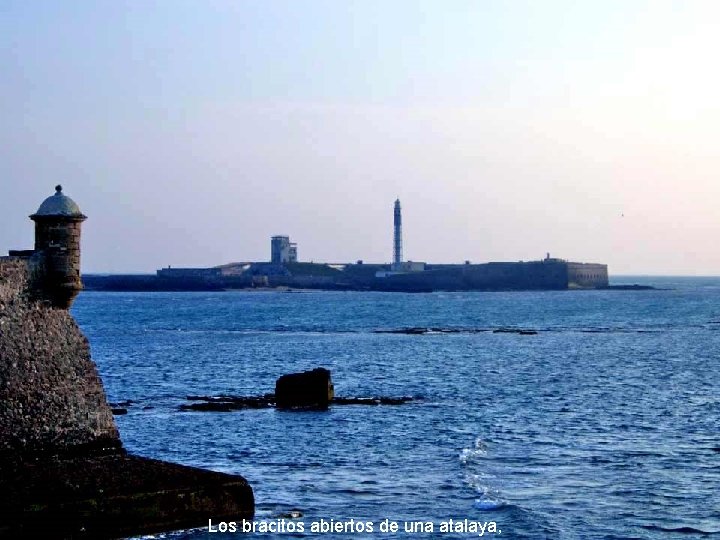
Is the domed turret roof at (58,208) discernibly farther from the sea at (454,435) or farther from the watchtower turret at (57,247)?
the sea at (454,435)

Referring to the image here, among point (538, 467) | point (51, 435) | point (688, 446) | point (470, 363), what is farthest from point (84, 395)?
point (470, 363)

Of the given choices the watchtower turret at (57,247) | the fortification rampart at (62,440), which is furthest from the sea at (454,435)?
the watchtower turret at (57,247)

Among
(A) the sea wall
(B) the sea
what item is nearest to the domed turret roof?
(A) the sea wall

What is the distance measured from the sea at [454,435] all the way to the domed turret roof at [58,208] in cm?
623

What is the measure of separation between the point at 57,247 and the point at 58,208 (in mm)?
722

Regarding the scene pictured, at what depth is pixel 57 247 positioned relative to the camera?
68.1 ft

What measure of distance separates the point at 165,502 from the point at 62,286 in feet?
15.6

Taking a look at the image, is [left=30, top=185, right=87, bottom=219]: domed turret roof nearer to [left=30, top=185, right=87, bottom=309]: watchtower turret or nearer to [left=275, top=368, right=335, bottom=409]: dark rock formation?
[left=30, top=185, right=87, bottom=309]: watchtower turret

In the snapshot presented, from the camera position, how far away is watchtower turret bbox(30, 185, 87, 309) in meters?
20.7

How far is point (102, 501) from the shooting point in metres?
17.9

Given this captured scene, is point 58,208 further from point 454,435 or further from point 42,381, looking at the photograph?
point 454,435

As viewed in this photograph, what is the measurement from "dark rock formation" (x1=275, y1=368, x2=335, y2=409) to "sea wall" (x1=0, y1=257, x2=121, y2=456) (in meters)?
17.8

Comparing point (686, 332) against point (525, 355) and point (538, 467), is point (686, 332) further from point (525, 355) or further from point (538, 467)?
point (538, 467)

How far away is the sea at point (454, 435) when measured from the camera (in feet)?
71.7
